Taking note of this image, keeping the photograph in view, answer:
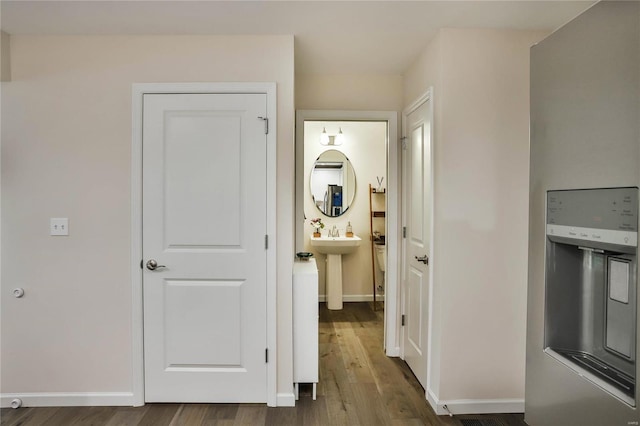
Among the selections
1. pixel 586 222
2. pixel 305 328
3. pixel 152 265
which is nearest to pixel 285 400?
pixel 305 328

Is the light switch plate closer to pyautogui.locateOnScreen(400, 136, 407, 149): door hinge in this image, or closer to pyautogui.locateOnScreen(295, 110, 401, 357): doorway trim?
pyautogui.locateOnScreen(295, 110, 401, 357): doorway trim

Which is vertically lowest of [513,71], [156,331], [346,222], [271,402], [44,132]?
[271,402]

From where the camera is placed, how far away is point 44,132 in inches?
90.6

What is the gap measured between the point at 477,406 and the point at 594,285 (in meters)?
1.65

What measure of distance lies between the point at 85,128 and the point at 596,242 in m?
2.70

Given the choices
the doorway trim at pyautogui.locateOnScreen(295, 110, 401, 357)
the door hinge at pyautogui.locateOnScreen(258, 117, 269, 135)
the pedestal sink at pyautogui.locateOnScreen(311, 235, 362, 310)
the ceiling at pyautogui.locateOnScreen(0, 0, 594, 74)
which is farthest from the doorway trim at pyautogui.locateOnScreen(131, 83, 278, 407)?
the pedestal sink at pyautogui.locateOnScreen(311, 235, 362, 310)

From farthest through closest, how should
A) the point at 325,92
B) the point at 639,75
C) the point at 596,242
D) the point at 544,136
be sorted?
the point at 325,92, the point at 544,136, the point at 596,242, the point at 639,75

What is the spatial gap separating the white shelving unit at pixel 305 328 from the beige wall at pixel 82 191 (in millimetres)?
76

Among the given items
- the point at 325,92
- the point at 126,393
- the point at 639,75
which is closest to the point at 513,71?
the point at 325,92

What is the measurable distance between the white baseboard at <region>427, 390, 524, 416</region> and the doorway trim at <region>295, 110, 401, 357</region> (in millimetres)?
882

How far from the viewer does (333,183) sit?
476cm

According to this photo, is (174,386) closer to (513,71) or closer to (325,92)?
(325,92)

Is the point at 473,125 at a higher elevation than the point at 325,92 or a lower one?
lower

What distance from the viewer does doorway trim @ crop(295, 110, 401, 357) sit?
3.03 meters
